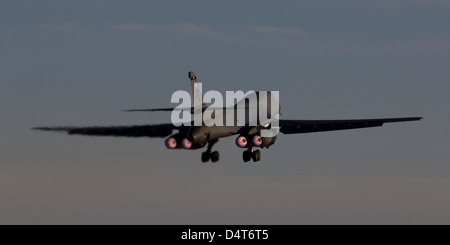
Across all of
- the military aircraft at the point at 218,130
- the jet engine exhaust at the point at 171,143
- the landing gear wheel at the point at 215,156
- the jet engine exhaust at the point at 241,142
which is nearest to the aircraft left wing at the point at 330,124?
the military aircraft at the point at 218,130

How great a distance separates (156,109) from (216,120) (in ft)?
23.3

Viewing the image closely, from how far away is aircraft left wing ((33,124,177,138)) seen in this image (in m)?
85.2

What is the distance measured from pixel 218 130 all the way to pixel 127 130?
6135 millimetres

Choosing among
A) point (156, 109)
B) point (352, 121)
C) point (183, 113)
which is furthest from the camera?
point (352, 121)

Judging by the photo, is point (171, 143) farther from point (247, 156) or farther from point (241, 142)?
point (247, 156)

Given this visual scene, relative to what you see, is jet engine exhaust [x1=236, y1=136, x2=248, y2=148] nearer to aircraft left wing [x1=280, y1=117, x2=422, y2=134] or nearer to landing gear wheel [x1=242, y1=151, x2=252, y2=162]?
landing gear wheel [x1=242, y1=151, x2=252, y2=162]

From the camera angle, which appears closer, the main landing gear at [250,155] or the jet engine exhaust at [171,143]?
the jet engine exhaust at [171,143]

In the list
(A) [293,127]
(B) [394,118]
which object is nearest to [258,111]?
(A) [293,127]

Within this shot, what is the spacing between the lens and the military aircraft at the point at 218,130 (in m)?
Result: 84.8

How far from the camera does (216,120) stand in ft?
283

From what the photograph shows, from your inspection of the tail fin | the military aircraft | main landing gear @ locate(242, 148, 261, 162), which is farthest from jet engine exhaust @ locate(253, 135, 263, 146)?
the tail fin

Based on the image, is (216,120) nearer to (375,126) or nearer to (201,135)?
(201,135)

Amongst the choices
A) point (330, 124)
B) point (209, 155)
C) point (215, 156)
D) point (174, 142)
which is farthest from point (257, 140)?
point (174, 142)

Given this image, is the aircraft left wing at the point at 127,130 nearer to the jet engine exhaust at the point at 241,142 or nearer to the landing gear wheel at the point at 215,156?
the landing gear wheel at the point at 215,156
